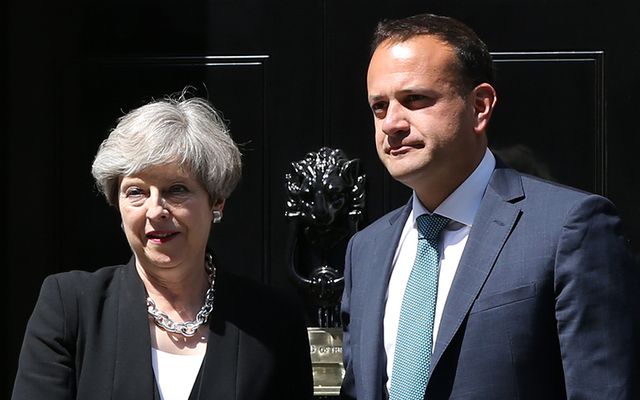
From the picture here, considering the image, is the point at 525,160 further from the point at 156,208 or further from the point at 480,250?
the point at 156,208

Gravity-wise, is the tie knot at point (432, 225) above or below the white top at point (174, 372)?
above

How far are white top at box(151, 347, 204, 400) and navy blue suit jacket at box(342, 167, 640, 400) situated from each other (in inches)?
18.1

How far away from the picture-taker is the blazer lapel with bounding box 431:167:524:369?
3.02 meters

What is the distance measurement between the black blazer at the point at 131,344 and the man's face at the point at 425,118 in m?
0.61

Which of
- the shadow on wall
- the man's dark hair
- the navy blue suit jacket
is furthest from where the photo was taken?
the shadow on wall

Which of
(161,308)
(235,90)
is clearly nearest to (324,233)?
(235,90)

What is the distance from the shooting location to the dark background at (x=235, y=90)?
13.9 ft

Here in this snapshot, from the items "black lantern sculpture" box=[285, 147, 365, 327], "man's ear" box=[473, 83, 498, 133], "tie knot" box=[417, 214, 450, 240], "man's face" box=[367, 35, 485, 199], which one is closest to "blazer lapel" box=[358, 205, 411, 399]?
"tie knot" box=[417, 214, 450, 240]

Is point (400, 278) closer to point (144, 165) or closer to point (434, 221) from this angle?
point (434, 221)

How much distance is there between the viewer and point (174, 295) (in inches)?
134

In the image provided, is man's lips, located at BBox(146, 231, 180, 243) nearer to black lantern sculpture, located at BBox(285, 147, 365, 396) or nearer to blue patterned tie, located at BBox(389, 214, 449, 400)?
blue patterned tie, located at BBox(389, 214, 449, 400)

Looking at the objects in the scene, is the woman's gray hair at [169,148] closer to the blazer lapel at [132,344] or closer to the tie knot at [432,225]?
the blazer lapel at [132,344]

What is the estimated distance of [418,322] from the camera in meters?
3.10

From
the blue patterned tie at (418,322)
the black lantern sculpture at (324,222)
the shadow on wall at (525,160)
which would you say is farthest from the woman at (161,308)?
the shadow on wall at (525,160)
